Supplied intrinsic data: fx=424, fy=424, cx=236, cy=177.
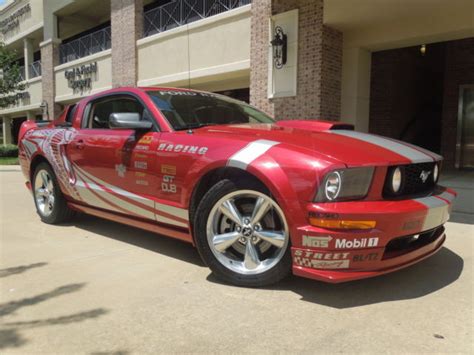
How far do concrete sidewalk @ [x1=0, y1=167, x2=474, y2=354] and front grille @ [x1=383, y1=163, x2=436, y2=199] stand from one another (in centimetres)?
67

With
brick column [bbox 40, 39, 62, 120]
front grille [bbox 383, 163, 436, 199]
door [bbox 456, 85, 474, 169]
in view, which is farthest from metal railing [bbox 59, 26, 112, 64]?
front grille [bbox 383, 163, 436, 199]

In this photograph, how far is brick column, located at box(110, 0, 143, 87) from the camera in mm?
15703

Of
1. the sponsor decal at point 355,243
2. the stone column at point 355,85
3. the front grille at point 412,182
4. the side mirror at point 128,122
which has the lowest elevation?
the sponsor decal at point 355,243

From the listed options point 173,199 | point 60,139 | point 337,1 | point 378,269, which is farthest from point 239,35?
point 378,269

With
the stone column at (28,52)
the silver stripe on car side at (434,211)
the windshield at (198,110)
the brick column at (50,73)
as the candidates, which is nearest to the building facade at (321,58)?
the brick column at (50,73)

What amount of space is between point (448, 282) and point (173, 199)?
2182mm

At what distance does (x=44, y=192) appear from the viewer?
5.19m

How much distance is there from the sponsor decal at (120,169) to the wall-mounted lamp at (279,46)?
6.70 meters

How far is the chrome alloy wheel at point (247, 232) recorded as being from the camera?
2.88 metres

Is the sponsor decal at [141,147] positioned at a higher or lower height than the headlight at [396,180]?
higher

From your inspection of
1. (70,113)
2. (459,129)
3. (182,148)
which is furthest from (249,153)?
(459,129)

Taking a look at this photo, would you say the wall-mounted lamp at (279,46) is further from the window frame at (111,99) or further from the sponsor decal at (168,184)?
the sponsor decal at (168,184)

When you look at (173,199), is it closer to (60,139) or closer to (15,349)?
(15,349)

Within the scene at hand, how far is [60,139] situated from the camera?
4.76 metres
